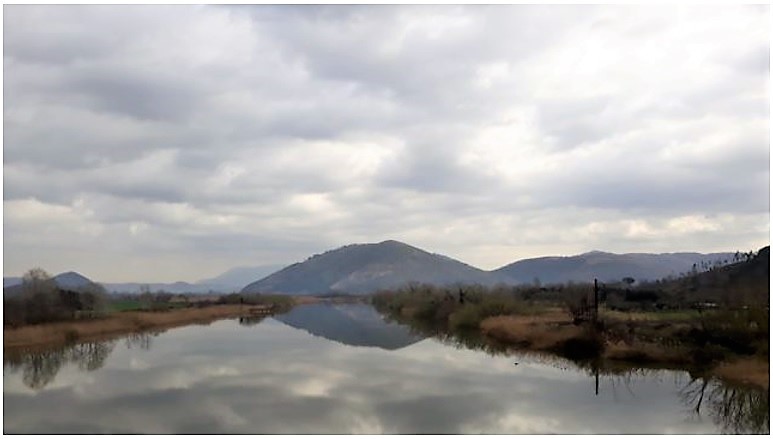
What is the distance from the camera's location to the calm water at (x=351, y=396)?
47.6ft

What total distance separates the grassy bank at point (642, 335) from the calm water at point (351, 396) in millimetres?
1429

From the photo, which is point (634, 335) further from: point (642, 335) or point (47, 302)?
point (47, 302)

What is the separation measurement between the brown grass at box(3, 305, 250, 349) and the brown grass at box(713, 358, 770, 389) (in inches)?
1082

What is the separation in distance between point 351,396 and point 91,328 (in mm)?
24540

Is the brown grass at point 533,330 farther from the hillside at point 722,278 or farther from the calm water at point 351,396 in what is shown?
the hillside at point 722,278

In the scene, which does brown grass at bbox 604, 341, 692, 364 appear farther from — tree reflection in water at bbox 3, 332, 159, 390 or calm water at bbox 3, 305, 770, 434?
tree reflection in water at bbox 3, 332, 159, 390

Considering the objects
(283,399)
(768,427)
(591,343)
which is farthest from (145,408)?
(591,343)

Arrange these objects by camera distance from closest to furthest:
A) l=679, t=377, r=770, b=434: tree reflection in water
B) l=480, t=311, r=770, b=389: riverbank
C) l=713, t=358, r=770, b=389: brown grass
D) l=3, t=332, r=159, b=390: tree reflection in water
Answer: l=679, t=377, r=770, b=434: tree reflection in water < l=713, t=358, r=770, b=389: brown grass < l=480, t=311, r=770, b=389: riverbank < l=3, t=332, r=159, b=390: tree reflection in water

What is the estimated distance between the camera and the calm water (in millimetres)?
14523

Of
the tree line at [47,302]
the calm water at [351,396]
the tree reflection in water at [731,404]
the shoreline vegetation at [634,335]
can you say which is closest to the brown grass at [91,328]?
the tree line at [47,302]

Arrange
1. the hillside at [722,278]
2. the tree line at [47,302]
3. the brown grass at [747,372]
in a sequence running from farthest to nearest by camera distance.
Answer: the hillside at [722,278], the tree line at [47,302], the brown grass at [747,372]

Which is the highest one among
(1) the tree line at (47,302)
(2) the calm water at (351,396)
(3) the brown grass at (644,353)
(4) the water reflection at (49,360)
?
(1) the tree line at (47,302)

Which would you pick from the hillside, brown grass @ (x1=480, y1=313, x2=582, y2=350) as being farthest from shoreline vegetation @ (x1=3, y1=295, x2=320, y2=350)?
the hillside

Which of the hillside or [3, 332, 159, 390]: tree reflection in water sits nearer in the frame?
[3, 332, 159, 390]: tree reflection in water
